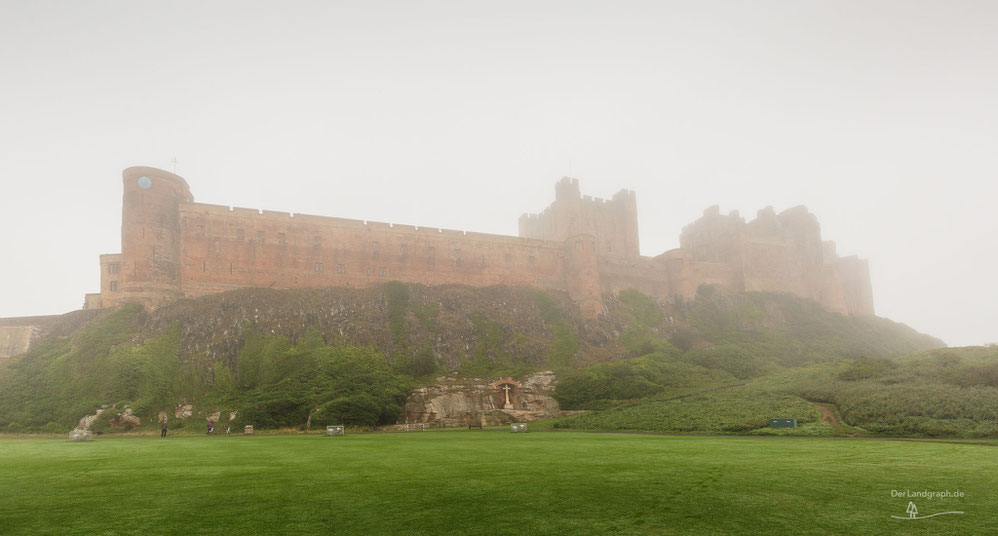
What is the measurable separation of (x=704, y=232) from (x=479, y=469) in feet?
248

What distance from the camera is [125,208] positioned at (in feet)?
149

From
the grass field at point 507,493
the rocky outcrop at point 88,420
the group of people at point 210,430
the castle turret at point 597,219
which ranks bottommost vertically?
the group of people at point 210,430

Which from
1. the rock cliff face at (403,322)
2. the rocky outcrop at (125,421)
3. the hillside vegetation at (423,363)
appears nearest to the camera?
the hillside vegetation at (423,363)

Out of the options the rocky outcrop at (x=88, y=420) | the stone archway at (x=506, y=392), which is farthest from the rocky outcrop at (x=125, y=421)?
the stone archway at (x=506, y=392)

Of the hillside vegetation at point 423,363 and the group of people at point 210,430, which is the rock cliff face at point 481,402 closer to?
the hillside vegetation at point 423,363

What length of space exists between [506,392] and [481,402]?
203 centimetres

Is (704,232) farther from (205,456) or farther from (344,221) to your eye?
(205,456)

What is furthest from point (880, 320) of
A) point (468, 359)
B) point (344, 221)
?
point (344, 221)

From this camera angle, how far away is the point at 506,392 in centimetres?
3994

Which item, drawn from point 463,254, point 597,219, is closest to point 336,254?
point 463,254

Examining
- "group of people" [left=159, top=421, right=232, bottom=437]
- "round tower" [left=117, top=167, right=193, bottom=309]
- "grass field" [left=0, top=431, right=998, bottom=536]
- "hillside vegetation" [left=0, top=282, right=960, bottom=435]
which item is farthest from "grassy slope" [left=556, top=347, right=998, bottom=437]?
"round tower" [left=117, top=167, right=193, bottom=309]

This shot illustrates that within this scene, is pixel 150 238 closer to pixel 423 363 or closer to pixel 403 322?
pixel 403 322

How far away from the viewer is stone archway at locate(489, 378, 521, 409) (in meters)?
39.8

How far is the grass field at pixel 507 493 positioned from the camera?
25.6ft
